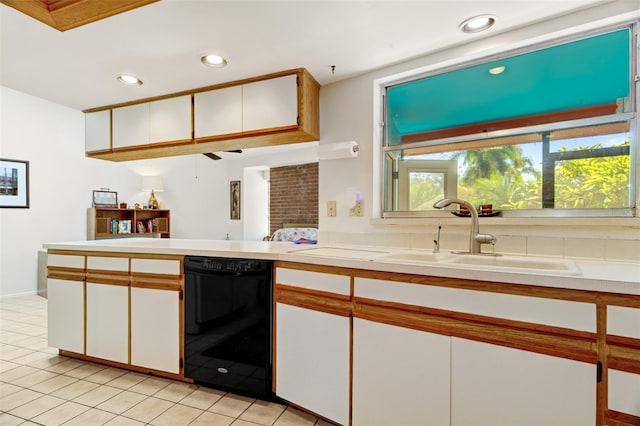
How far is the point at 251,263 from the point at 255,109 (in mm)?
1173

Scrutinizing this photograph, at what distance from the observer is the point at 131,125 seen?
9.05 feet

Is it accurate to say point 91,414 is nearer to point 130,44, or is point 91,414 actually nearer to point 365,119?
point 130,44

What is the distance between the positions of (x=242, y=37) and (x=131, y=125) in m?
1.54

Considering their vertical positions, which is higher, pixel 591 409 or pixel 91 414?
pixel 591 409

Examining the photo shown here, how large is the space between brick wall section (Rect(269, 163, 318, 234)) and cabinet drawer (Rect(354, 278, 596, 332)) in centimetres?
417

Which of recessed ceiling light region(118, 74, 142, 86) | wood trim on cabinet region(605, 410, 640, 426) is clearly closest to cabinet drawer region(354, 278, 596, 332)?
wood trim on cabinet region(605, 410, 640, 426)

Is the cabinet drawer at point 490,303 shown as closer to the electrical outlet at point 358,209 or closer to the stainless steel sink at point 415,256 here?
the stainless steel sink at point 415,256

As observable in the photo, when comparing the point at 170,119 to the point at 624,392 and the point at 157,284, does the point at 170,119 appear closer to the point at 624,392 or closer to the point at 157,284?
the point at 157,284

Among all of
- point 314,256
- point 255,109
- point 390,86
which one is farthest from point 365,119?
point 314,256

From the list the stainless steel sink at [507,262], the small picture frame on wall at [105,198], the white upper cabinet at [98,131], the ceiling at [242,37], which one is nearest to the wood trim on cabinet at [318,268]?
the stainless steel sink at [507,262]

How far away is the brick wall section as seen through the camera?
18.4ft

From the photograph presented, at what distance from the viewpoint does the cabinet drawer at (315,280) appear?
1495 millimetres

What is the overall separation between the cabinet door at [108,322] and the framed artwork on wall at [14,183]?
2898mm

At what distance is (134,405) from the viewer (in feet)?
5.68
